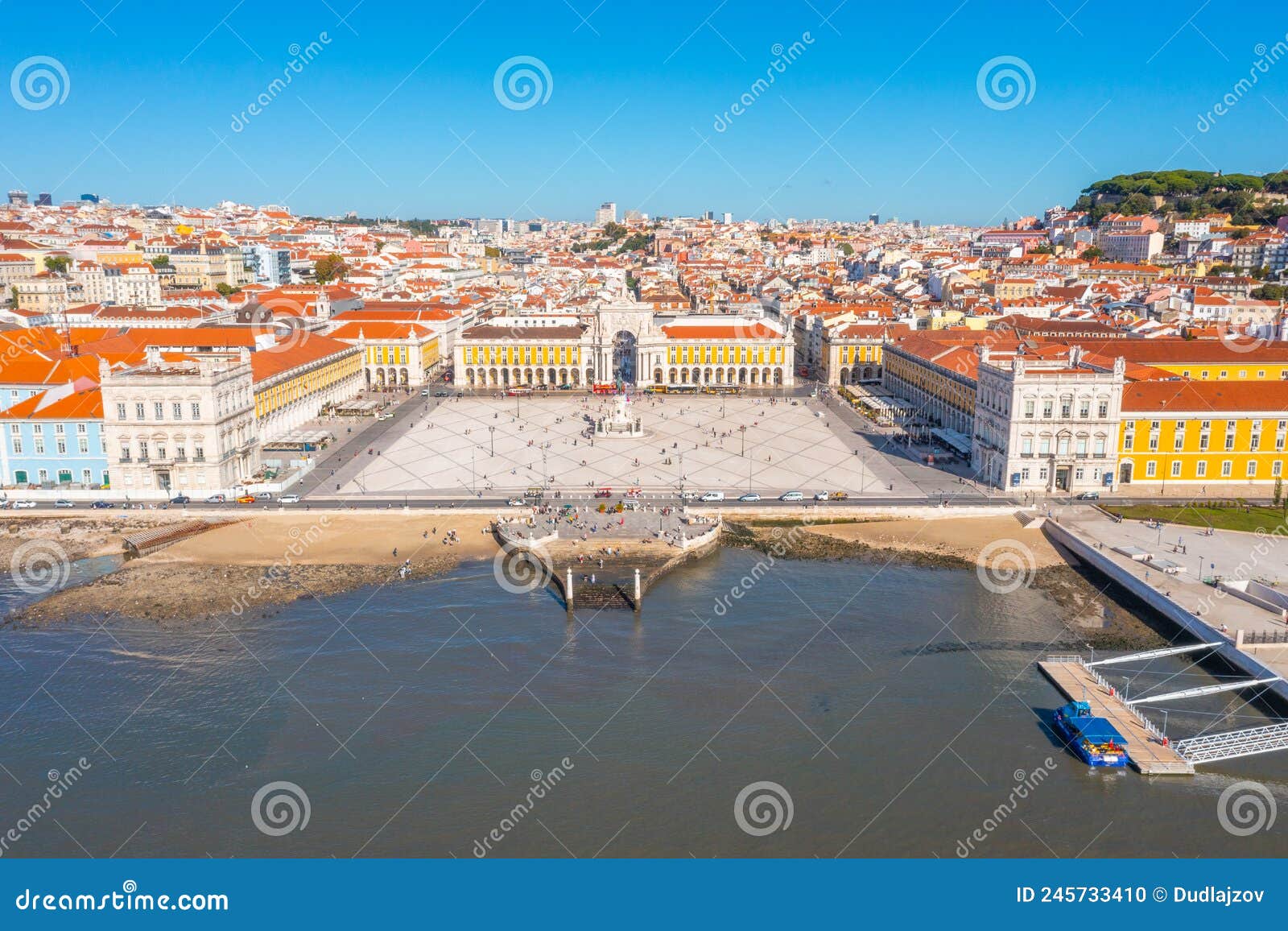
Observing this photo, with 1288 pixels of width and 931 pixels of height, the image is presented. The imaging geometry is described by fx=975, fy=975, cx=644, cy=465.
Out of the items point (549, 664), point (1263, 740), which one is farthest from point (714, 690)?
point (1263, 740)

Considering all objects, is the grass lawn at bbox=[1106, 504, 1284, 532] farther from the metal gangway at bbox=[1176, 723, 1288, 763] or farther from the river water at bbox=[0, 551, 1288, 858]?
the metal gangway at bbox=[1176, 723, 1288, 763]

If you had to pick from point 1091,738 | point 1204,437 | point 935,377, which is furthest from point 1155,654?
point 935,377

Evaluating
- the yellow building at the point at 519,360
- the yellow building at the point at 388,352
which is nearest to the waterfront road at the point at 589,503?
the yellow building at the point at 388,352

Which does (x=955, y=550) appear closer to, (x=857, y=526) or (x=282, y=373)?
(x=857, y=526)

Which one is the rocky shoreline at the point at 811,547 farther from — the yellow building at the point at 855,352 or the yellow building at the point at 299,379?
the yellow building at the point at 855,352

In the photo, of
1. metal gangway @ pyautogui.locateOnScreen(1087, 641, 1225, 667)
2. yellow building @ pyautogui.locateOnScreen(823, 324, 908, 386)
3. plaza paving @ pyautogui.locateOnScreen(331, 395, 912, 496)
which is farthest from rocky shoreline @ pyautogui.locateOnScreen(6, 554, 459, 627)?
→ yellow building @ pyautogui.locateOnScreen(823, 324, 908, 386)

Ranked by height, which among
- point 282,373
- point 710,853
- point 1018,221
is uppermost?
point 1018,221
